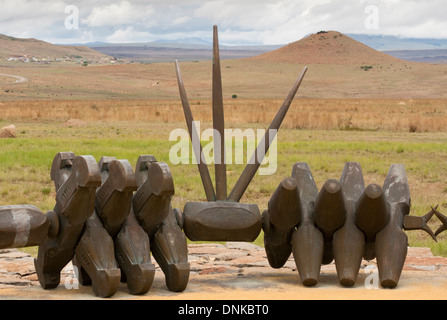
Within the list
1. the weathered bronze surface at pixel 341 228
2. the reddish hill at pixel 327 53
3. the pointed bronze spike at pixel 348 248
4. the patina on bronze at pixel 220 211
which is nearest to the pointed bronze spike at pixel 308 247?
the weathered bronze surface at pixel 341 228

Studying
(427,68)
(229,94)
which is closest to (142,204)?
(229,94)

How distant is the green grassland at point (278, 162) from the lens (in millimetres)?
10636

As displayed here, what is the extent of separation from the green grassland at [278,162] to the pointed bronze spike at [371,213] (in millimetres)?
3086

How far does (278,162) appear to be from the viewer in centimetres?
1391

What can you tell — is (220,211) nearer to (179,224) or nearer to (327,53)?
(179,224)

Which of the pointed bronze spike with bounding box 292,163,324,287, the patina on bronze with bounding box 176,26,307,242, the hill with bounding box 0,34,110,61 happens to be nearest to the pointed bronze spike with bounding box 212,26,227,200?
the patina on bronze with bounding box 176,26,307,242

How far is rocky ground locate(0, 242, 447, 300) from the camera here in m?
3.55

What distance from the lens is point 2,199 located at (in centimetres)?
1035

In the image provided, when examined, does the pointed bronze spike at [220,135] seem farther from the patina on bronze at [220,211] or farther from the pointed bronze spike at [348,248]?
the pointed bronze spike at [348,248]

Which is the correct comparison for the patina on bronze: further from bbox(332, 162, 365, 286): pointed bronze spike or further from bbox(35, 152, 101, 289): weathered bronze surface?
bbox(35, 152, 101, 289): weathered bronze surface

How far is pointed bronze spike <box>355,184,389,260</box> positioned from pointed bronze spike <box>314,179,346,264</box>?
10 centimetres
